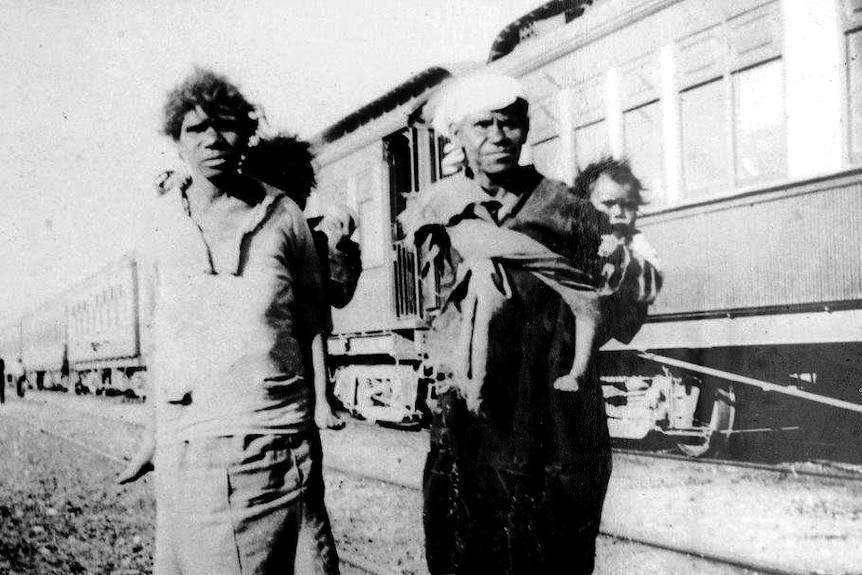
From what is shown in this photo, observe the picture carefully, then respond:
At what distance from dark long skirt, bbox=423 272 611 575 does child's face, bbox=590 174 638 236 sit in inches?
15.4

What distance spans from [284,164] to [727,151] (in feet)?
5.67

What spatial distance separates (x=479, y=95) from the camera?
2.78 metres

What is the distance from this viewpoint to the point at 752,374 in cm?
341

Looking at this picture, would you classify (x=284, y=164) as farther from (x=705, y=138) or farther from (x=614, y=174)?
(x=705, y=138)

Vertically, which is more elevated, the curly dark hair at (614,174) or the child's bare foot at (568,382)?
the curly dark hair at (614,174)

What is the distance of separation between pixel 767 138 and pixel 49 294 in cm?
331

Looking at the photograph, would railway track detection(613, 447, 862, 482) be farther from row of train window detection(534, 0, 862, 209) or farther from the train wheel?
row of train window detection(534, 0, 862, 209)

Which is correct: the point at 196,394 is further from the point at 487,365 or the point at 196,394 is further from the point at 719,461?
the point at 719,461

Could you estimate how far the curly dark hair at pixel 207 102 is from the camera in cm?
268


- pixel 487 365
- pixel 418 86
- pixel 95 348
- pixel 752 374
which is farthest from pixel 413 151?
pixel 95 348

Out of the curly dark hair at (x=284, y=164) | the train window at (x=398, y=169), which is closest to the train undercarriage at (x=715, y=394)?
the train window at (x=398, y=169)

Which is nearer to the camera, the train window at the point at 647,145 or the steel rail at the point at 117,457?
the train window at the point at 647,145

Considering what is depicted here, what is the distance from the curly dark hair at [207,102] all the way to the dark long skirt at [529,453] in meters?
1.10

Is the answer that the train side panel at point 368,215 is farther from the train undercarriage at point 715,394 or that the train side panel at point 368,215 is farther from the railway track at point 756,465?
the railway track at point 756,465
